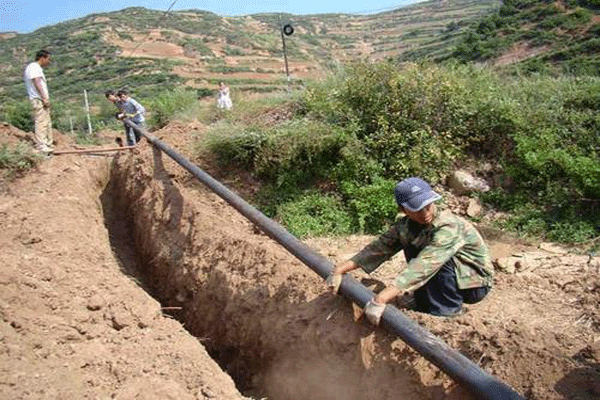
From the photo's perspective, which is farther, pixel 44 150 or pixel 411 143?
pixel 44 150

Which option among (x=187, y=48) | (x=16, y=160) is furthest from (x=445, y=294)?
(x=187, y=48)

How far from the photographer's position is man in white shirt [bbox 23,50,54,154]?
9.41 meters

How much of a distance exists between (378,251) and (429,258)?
2.13ft

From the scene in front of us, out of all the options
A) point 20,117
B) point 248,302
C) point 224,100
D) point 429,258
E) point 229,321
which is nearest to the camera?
point 429,258

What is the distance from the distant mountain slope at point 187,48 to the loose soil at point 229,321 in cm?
2559

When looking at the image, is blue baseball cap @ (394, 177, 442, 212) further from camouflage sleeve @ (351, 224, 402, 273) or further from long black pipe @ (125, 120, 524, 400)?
long black pipe @ (125, 120, 524, 400)

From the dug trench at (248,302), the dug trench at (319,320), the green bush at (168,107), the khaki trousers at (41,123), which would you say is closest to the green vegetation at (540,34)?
the green bush at (168,107)

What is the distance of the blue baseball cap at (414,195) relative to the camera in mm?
3812

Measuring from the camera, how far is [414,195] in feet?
12.6

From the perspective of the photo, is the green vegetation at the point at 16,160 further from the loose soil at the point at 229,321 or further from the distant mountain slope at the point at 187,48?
the distant mountain slope at the point at 187,48

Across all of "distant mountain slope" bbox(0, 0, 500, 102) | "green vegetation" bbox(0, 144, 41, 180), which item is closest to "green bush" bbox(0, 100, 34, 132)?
"distant mountain slope" bbox(0, 0, 500, 102)

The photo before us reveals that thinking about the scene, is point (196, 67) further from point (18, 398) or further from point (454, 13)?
point (18, 398)

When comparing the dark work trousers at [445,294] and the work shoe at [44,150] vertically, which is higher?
the work shoe at [44,150]

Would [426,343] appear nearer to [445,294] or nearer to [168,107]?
[445,294]
